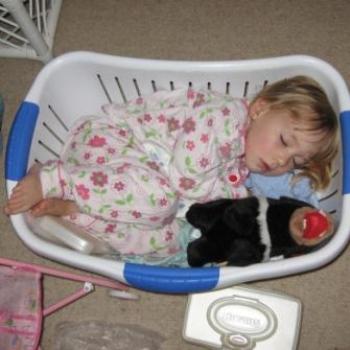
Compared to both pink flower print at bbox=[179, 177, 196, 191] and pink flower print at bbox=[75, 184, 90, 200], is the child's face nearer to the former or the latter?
pink flower print at bbox=[179, 177, 196, 191]

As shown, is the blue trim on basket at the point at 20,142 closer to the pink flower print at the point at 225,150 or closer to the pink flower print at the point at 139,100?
the pink flower print at the point at 139,100

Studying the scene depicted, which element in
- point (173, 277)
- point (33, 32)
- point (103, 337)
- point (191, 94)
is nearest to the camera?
point (173, 277)

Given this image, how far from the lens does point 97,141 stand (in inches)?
43.3

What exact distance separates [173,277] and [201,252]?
140mm

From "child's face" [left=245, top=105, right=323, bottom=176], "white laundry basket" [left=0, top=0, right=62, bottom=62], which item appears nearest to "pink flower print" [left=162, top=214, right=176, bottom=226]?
"child's face" [left=245, top=105, right=323, bottom=176]

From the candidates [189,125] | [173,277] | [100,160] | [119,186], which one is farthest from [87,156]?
[173,277]

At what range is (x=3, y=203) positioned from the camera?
1342 millimetres

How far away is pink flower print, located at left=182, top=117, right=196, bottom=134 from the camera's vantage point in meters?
1.00

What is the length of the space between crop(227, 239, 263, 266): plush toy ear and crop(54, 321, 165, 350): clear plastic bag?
376 millimetres

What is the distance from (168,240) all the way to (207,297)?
0.50ft

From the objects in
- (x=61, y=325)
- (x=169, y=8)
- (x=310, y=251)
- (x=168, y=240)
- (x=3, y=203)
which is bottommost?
(x=61, y=325)

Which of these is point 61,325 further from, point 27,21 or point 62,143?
point 27,21

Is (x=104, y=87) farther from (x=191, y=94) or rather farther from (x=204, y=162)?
(x=204, y=162)

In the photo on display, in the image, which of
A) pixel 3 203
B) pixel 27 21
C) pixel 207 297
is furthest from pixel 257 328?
pixel 27 21
